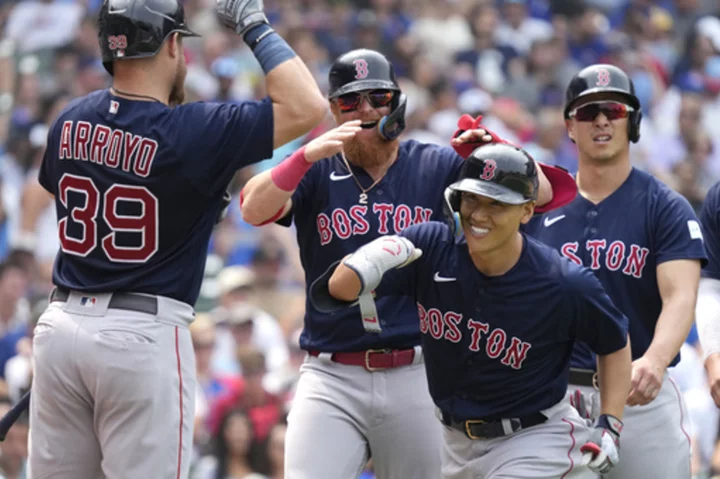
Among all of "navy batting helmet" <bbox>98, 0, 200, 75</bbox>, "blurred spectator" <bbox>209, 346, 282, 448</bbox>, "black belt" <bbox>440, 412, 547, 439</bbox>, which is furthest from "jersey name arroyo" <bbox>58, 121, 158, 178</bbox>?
"blurred spectator" <bbox>209, 346, 282, 448</bbox>

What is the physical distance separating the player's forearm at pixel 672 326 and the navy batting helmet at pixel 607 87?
820mm

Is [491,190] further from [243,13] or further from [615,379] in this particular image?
[243,13]

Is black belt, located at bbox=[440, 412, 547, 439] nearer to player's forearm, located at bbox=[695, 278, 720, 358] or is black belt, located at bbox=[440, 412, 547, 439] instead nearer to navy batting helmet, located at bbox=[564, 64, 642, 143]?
player's forearm, located at bbox=[695, 278, 720, 358]

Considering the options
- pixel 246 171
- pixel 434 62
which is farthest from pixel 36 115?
pixel 434 62

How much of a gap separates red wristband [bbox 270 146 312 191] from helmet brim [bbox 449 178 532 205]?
0.61 meters

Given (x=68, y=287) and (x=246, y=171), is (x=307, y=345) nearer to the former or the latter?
(x=68, y=287)

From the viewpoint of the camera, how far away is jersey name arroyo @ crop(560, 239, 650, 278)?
17.1ft

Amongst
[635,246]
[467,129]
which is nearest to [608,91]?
[635,246]

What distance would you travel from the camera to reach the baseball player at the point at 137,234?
4.29m

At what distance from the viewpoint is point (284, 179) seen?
4715 millimetres

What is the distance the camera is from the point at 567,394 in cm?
517

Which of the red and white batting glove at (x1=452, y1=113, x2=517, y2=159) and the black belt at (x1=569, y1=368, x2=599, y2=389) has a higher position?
the red and white batting glove at (x1=452, y1=113, x2=517, y2=159)

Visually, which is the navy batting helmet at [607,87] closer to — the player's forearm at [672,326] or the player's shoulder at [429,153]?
the player's shoulder at [429,153]

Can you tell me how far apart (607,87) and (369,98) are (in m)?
1.11
